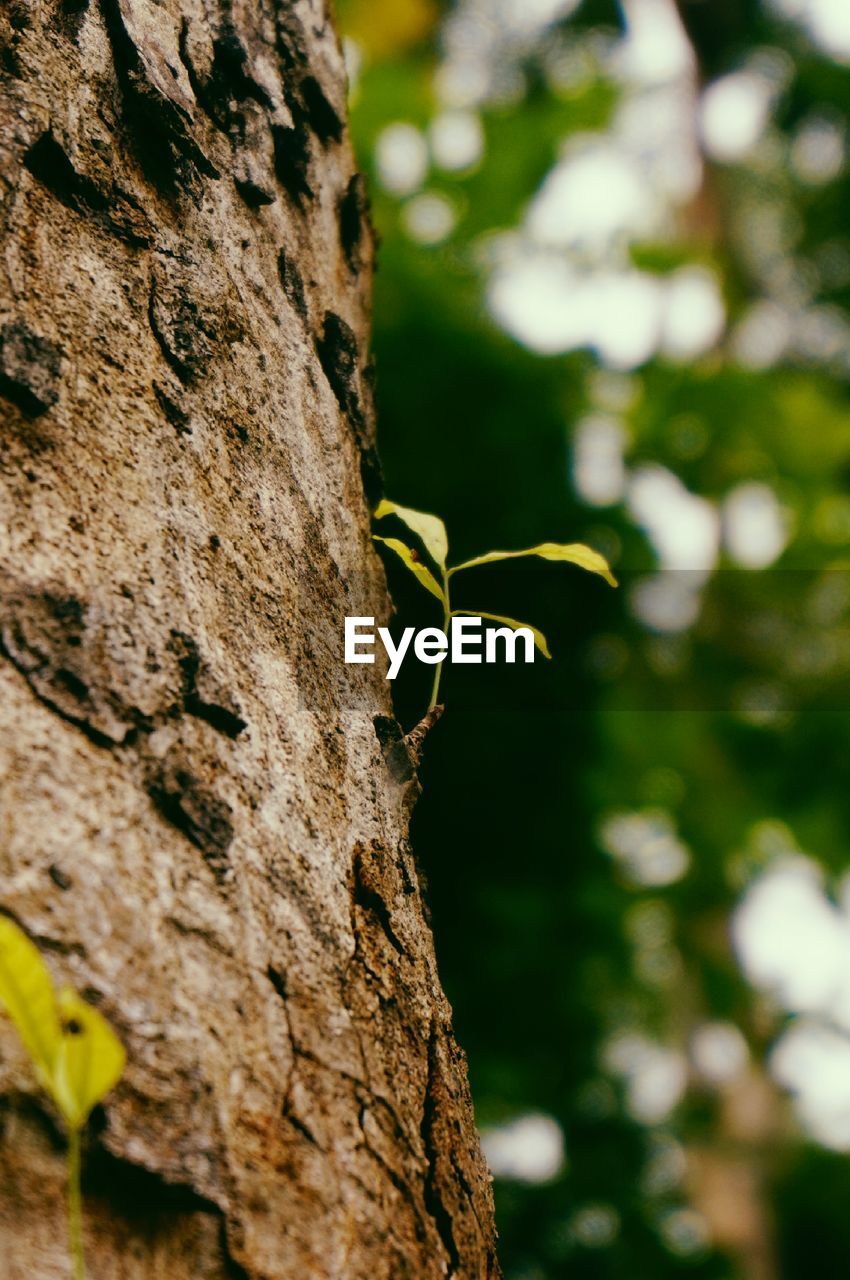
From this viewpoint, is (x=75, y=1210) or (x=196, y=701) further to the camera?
(x=196, y=701)

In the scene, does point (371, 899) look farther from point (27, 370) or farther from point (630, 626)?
point (630, 626)

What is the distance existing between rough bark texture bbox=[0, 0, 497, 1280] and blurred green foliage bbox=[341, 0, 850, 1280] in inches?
59.9

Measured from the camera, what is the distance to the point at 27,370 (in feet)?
1.93

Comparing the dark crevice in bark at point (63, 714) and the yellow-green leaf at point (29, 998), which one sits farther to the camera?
the dark crevice in bark at point (63, 714)

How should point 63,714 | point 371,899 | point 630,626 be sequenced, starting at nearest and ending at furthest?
point 63,714
point 371,899
point 630,626

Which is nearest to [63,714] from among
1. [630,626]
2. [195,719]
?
[195,719]

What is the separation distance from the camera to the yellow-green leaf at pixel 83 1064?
39 centimetres

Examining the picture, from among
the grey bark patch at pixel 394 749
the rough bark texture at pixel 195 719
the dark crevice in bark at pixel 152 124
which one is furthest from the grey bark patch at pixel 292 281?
the grey bark patch at pixel 394 749

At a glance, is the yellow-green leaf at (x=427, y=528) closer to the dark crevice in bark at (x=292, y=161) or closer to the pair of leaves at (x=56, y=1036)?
the dark crevice in bark at (x=292, y=161)

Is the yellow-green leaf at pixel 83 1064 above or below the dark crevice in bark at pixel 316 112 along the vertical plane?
below

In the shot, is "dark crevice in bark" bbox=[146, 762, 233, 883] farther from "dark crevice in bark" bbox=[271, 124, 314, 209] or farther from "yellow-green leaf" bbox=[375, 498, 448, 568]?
"dark crevice in bark" bbox=[271, 124, 314, 209]

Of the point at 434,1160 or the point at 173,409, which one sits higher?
the point at 173,409

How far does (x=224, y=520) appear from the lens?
0.66 metres

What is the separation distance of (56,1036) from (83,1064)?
2 cm
